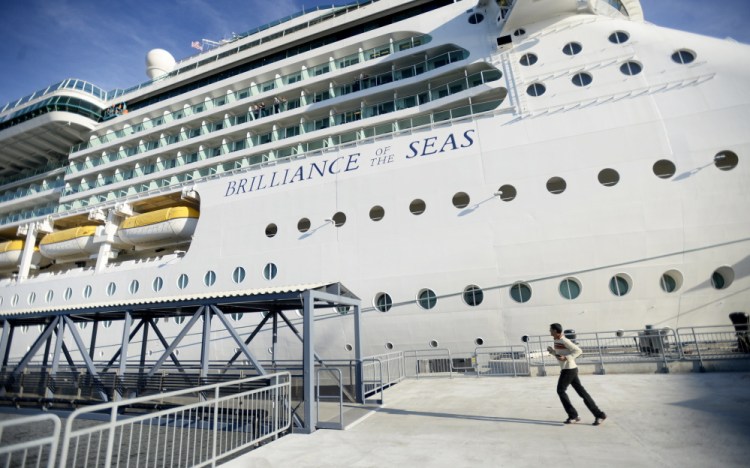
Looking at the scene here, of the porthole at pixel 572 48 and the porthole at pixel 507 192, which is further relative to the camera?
the porthole at pixel 572 48

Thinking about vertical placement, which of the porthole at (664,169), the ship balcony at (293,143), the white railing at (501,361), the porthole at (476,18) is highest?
the porthole at (476,18)

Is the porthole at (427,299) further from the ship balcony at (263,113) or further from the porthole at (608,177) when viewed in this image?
the ship balcony at (263,113)

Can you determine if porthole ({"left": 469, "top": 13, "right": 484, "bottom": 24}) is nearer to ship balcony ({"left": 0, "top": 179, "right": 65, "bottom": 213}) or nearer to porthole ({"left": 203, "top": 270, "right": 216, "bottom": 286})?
porthole ({"left": 203, "top": 270, "right": 216, "bottom": 286})

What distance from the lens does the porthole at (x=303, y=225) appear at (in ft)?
46.9

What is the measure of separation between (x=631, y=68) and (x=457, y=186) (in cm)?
661

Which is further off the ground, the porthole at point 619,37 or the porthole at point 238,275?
the porthole at point 619,37

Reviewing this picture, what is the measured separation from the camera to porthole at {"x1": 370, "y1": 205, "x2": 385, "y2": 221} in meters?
13.4

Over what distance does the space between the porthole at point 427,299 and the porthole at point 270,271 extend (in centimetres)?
527

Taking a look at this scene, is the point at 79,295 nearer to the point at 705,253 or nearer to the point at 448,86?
the point at 448,86

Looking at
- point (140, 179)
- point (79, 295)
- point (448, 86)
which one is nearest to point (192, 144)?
point (140, 179)

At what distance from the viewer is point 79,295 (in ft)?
61.1

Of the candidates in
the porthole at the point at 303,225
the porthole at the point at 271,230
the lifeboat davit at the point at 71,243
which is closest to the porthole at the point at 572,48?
the porthole at the point at 303,225

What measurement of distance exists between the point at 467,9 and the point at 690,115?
9.89 metres

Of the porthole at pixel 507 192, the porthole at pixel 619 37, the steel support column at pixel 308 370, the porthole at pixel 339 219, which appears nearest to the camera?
the steel support column at pixel 308 370
